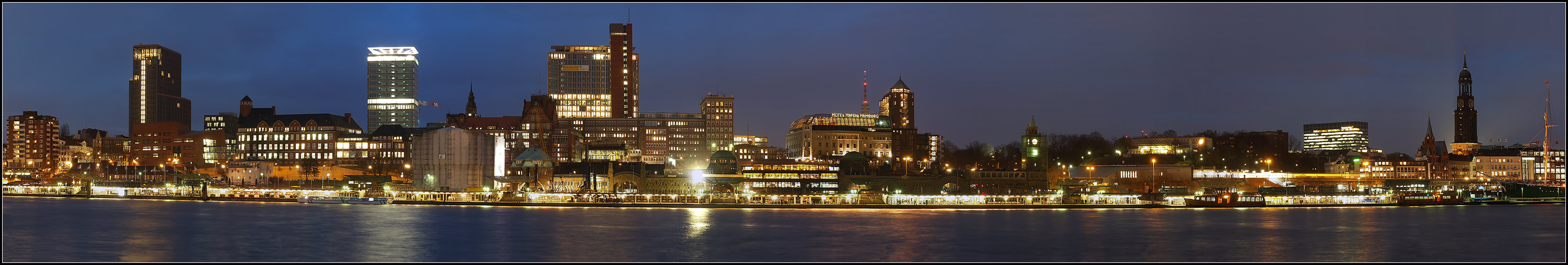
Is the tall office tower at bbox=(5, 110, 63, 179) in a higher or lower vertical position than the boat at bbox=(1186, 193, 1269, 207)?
higher

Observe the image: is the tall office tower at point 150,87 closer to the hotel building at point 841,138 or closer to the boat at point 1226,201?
the hotel building at point 841,138

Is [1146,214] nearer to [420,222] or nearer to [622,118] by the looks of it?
[420,222]

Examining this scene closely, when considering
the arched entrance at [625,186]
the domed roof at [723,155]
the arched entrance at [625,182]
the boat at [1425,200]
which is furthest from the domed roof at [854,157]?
the boat at [1425,200]

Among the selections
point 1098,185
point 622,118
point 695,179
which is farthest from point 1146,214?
point 622,118

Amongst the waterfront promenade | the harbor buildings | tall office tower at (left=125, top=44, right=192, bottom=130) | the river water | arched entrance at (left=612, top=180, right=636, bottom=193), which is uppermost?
tall office tower at (left=125, top=44, right=192, bottom=130)

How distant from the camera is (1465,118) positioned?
598 ft

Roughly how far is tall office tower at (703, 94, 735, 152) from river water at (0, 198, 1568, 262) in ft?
304

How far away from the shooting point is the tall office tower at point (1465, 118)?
182 meters

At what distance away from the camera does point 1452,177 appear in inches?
6107

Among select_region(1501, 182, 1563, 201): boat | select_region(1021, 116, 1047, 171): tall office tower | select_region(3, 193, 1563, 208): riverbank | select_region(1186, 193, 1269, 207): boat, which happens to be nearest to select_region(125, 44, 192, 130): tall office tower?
select_region(3, 193, 1563, 208): riverbank

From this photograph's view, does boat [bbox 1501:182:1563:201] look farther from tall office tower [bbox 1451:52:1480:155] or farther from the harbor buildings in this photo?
the harbor buildings

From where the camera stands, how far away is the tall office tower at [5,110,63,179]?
172000 millimetres

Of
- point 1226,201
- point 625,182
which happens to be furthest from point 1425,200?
point 625,182

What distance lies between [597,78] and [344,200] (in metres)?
79.6
